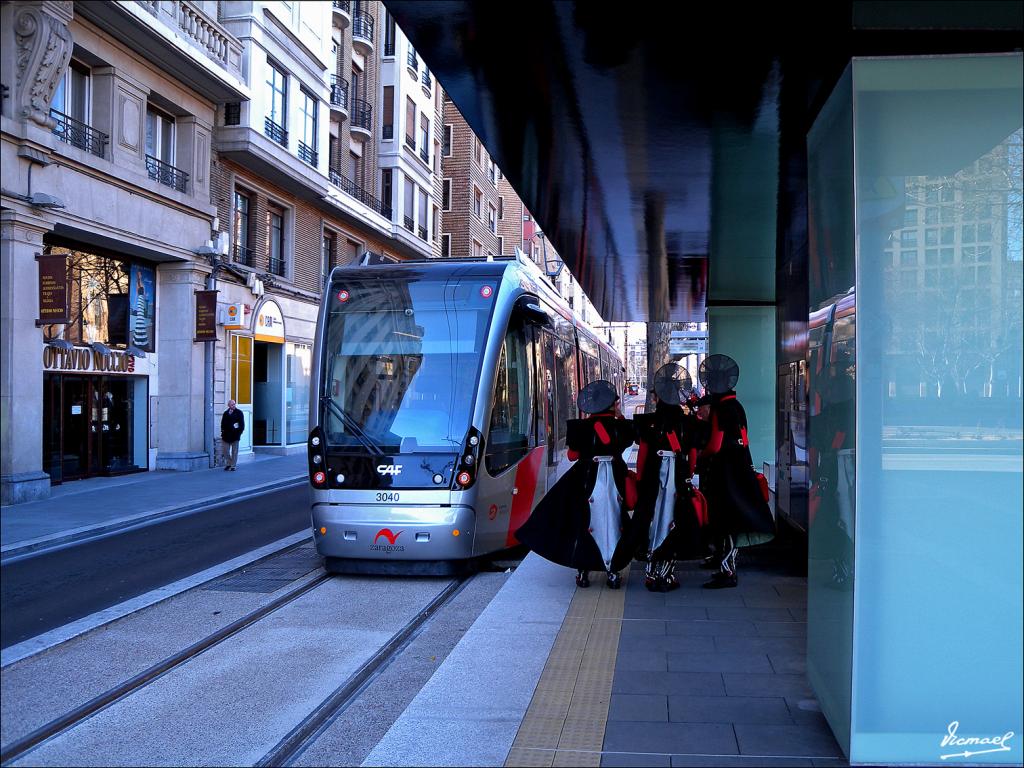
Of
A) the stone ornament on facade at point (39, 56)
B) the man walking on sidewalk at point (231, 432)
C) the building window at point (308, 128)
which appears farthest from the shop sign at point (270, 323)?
the stone ornament on facade at point (39, 56)

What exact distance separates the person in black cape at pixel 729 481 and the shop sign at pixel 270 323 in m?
18.8

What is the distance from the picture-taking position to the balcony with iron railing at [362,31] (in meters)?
32.3

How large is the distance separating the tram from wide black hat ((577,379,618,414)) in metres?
1.24

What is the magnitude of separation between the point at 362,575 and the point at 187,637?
2482 mm

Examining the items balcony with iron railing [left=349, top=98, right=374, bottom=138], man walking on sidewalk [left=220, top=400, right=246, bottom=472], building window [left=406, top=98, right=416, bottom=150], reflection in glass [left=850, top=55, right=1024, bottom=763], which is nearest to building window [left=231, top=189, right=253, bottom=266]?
man walking on sidewalk [left=220, top=400, right=246, bottom=472]

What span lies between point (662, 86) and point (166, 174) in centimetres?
1810

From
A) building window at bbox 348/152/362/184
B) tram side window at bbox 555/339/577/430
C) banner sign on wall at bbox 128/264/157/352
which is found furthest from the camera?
building window at bbox 348/152/362/184

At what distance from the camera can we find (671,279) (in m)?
14.5

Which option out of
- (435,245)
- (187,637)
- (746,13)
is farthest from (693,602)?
(435,245)

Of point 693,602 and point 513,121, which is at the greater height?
point 513,121

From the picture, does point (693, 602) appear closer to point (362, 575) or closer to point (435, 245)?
point (362, 575)

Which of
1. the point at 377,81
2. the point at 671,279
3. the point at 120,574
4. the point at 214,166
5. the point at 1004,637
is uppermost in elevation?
the point at 377,81

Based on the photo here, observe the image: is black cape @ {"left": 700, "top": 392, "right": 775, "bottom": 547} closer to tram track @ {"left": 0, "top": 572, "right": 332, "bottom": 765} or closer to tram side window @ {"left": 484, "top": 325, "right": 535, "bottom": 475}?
tram side window @ {"left": 484, "top": 325, "right": 535, "bottom": 475}

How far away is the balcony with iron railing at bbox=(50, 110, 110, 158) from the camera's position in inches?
682
